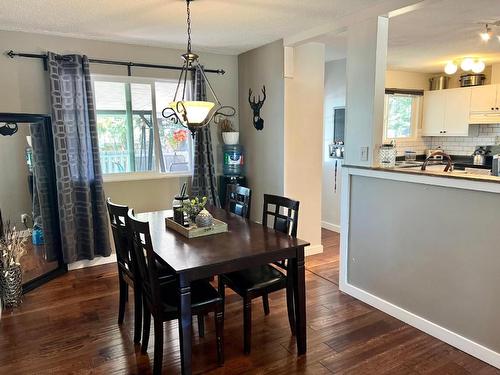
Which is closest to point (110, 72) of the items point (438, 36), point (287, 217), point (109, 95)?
point (109, 95)

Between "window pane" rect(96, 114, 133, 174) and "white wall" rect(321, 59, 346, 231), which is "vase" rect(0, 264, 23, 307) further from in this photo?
"white wall" rect(321, 59, 346, 231)

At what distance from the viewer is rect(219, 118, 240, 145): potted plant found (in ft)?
15.1

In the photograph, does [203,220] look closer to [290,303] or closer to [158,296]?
[158,296]

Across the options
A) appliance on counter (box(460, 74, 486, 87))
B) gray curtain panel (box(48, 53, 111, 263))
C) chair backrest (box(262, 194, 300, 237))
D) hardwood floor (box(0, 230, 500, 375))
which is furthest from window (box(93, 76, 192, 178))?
appliance on counter (box(460, 74, 486, 87))

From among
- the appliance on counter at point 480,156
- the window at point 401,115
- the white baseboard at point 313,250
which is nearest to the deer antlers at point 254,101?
the white baseboard at point 313,250

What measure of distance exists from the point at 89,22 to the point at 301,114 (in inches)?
89.4

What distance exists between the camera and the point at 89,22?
3.31 meters

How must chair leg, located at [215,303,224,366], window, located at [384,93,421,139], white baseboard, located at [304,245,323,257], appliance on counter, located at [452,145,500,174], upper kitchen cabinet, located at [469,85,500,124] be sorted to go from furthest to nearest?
window, located at [384,93,421,139] → appliance on counter, located at [452,145,500,174] → upper kitchen cabinet, located at [469,85,500,124] → white baseboard, located at [304,245,323,257] → chair leg, located at [215,303,224,366]

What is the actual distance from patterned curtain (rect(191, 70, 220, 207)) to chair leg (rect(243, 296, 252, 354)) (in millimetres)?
2167

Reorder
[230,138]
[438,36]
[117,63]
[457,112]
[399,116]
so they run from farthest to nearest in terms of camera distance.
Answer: [399,116] < [457,112] < [230,138] < [117,63] < [438,36]

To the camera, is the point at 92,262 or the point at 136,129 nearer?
the point at 92,262

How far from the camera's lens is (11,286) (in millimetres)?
3141

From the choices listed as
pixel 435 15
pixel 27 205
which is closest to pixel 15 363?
pixel 27 205

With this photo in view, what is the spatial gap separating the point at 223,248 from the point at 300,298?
62 centimetres
